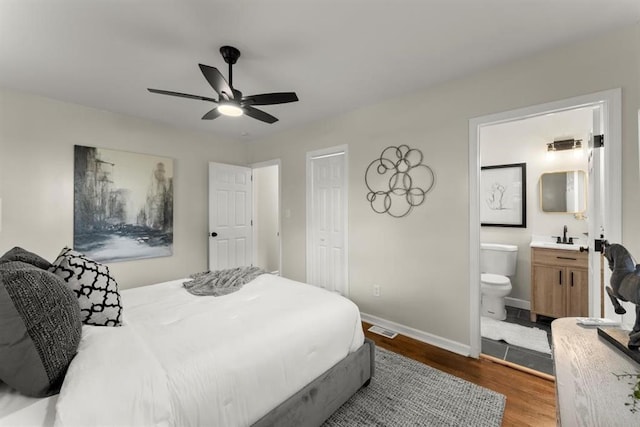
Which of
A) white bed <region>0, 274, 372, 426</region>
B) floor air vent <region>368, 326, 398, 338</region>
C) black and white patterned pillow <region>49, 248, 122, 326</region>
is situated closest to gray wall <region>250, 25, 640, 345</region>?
floor air vent <region>368, 326, 398, 338</region>

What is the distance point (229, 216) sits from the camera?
4.36 meters

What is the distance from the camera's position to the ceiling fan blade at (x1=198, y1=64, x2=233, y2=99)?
1.70m

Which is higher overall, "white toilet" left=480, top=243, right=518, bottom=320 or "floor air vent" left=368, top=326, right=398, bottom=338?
"white toilet" left=480, top=243, right=518, bottom=320

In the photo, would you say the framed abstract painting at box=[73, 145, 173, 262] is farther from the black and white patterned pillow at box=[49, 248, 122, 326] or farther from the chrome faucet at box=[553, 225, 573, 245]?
the chrome faucet at box=[553, 225, 573, 245]

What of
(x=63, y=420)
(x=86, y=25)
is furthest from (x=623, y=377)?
(x=86, y=25)

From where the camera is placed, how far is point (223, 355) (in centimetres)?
124

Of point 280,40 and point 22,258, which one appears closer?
point 22,258

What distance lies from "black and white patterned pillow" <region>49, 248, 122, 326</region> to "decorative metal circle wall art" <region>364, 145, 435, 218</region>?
8.04ft

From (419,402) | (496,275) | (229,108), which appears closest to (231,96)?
(229,108)

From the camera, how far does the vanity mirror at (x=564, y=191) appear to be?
10.7 ft

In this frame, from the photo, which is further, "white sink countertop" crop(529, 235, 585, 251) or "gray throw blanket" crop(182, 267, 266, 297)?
"white sink countertop" crop(529, 235, 585, 251)

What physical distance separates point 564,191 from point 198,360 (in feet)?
13.8

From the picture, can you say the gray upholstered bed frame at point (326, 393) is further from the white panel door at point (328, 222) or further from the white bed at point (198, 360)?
the white panel door at point (328, 222)

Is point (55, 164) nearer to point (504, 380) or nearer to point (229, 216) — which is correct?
point (229, 216)
